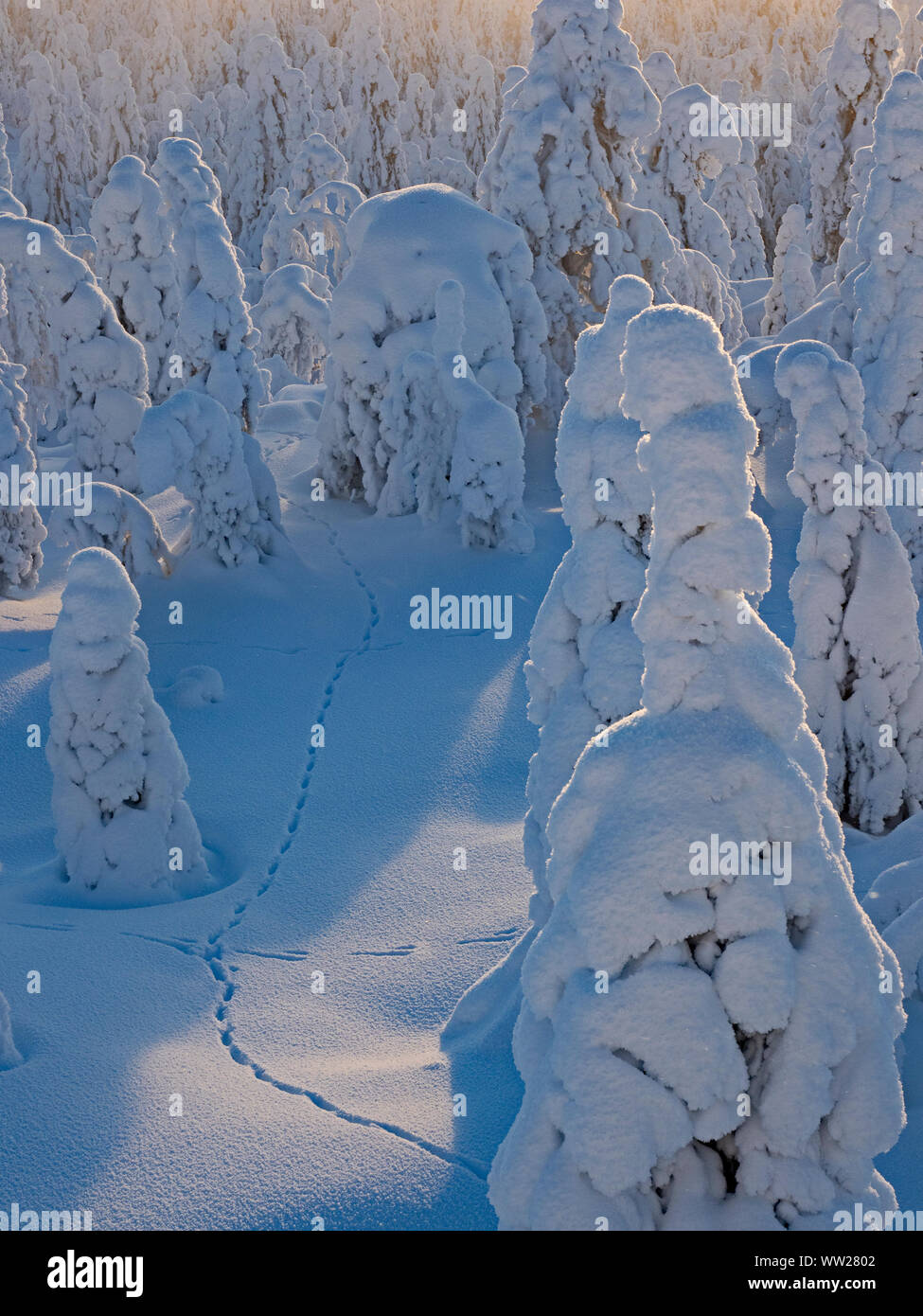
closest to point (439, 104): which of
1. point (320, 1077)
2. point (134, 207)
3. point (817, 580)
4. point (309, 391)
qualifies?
point (309, 391)

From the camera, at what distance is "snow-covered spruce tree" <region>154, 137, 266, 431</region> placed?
52.9 feet

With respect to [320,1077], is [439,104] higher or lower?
higher

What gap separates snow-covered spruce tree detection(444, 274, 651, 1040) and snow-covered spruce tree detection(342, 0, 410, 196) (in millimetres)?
41714

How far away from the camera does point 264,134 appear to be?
4472 cm

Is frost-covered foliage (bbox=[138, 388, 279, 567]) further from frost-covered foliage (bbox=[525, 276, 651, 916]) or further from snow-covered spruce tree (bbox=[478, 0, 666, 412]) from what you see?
frost-covered foliage (bbox=[525, 276, 651, 916])

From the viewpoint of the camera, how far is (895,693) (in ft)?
30.2

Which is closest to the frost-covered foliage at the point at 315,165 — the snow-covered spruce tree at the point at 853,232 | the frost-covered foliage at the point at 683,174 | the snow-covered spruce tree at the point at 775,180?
the frost-covered foliage at the point at 683,174

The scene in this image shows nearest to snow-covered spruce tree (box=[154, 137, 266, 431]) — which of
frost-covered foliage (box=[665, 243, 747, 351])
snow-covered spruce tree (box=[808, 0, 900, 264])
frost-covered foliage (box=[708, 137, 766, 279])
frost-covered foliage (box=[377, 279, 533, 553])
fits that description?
frost-covered foliage (box=[377, 279, 533, 553])

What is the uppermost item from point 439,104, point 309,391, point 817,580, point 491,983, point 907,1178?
point 439,104

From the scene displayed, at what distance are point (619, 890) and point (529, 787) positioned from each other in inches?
90.9

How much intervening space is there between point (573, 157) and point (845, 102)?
8.43m

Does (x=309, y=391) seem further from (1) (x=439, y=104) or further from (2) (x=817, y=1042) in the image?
(1) (x=439, y=104)
